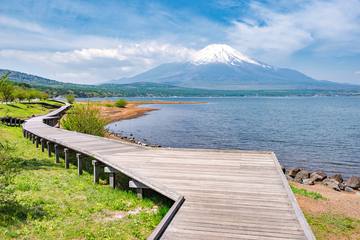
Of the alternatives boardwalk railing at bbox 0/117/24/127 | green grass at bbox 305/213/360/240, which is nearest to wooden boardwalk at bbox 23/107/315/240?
green grass at bbox 305/213/360/240

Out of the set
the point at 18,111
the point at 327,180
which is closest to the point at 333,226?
the point at 327,180

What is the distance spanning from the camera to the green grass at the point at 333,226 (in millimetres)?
9215

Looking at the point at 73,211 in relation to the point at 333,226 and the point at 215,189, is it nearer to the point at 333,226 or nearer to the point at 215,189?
the point at 215,189

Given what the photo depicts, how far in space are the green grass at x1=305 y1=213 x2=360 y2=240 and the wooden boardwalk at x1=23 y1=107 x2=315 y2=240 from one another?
69.0 inches

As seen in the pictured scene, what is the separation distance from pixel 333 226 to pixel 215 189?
4151 mm

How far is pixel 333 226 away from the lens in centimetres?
993

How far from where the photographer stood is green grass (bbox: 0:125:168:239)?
7688mm

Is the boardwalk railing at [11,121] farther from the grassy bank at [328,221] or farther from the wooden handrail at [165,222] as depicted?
the wooden handrail at [165,222]

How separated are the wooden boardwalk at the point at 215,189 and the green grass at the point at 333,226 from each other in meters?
1.75

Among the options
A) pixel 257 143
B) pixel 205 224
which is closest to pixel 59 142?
pixel 205 224

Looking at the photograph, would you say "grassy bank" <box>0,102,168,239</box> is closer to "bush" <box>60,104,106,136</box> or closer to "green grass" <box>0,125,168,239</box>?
"green grass" <box>0,125,168,239</box>

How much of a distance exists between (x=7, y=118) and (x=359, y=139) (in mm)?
39907

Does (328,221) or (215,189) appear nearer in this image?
(215,189)

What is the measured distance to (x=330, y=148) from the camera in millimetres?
32875
